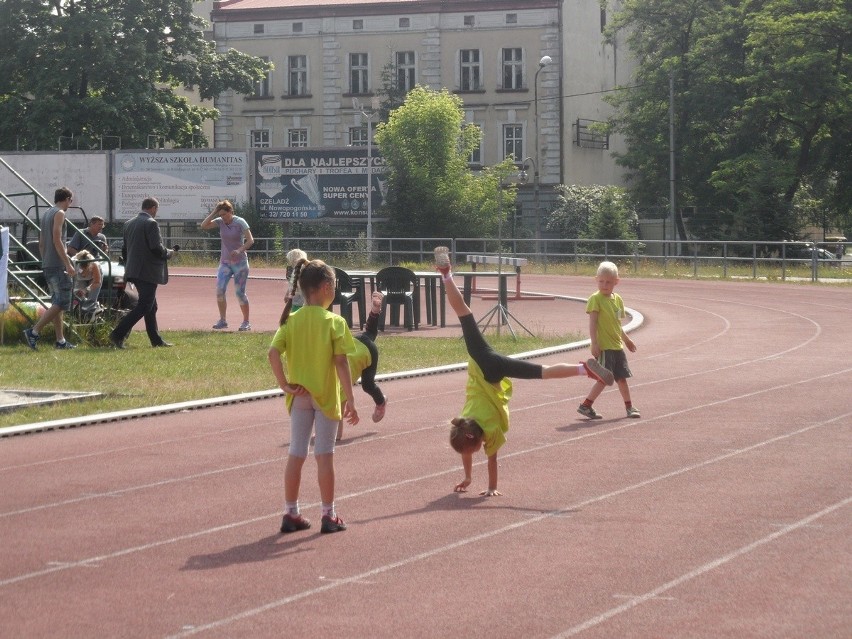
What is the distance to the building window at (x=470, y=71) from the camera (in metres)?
67.9

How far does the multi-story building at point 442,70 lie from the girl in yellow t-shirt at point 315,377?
57.9 metres

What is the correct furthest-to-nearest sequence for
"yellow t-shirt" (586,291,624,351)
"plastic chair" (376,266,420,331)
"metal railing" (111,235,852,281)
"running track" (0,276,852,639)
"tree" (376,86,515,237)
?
"tree" (376,86,515,237) < "metal railing" (111,235,852,281) < "plastic chair" (376,266,420,331) < "yellow t-shirt" (586,291,624,351) < "running track" (0,276,852,639)

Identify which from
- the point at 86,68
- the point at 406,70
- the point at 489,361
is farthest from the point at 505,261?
the point at 406,70

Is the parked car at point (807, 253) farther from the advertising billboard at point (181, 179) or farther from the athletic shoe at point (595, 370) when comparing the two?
the athletic shoe at point (595, 370)

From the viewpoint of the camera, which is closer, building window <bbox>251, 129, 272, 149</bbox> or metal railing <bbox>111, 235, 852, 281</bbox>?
metal railing <bbox>111, 235, 852, 281</bbox>

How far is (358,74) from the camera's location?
228ft

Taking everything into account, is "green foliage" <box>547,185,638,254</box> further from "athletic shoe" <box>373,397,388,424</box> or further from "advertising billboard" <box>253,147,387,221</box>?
"athletic shoe" <box>373,397,388,424</box>

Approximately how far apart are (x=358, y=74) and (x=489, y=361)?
61695 millimetres

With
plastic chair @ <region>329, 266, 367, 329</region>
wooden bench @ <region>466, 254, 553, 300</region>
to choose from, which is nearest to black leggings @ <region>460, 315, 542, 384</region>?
plastic chair @ <region>329, 266, 367, 329</region>

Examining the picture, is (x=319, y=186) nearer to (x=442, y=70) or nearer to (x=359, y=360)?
(x=442, y=70)

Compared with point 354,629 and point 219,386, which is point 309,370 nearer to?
point 354,629

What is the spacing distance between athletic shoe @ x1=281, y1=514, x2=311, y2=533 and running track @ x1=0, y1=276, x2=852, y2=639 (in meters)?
0.07

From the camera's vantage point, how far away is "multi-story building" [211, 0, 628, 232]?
6712 cm

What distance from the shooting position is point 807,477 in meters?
9.55
